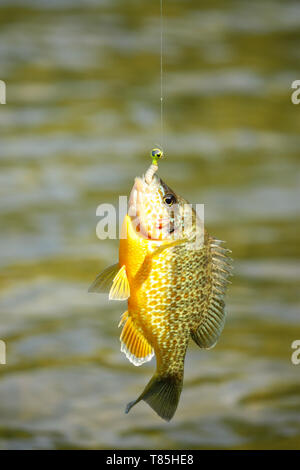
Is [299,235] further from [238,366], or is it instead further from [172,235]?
[172,235]

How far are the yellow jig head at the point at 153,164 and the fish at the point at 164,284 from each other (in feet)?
0.03

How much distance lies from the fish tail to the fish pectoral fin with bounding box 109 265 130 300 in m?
0.34

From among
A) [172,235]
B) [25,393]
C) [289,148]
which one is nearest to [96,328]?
[25,393]

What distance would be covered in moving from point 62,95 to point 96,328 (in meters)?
4.76

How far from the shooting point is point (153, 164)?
8.15ft

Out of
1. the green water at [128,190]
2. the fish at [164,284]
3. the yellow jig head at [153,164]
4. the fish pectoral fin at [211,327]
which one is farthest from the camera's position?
the green water at [128,190]

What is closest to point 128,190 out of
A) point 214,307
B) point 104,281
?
point 214,307

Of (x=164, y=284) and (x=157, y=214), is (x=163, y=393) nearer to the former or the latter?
(x=164, y=284)

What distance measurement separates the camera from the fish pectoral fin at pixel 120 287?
2.47m

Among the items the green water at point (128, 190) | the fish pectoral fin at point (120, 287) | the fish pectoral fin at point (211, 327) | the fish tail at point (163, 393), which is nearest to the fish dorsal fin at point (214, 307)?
the fish pectoral fin at point (211, 327)

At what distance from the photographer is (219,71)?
37.1ft

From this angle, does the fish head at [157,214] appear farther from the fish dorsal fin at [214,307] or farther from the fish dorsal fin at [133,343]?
the fish dorsal fin at [133,343]

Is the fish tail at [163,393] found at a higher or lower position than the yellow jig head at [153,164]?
lower

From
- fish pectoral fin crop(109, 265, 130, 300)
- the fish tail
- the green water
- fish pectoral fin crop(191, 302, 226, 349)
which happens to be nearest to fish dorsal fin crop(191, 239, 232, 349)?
fish pectoral fin crop(191, 302, 226, 349)
